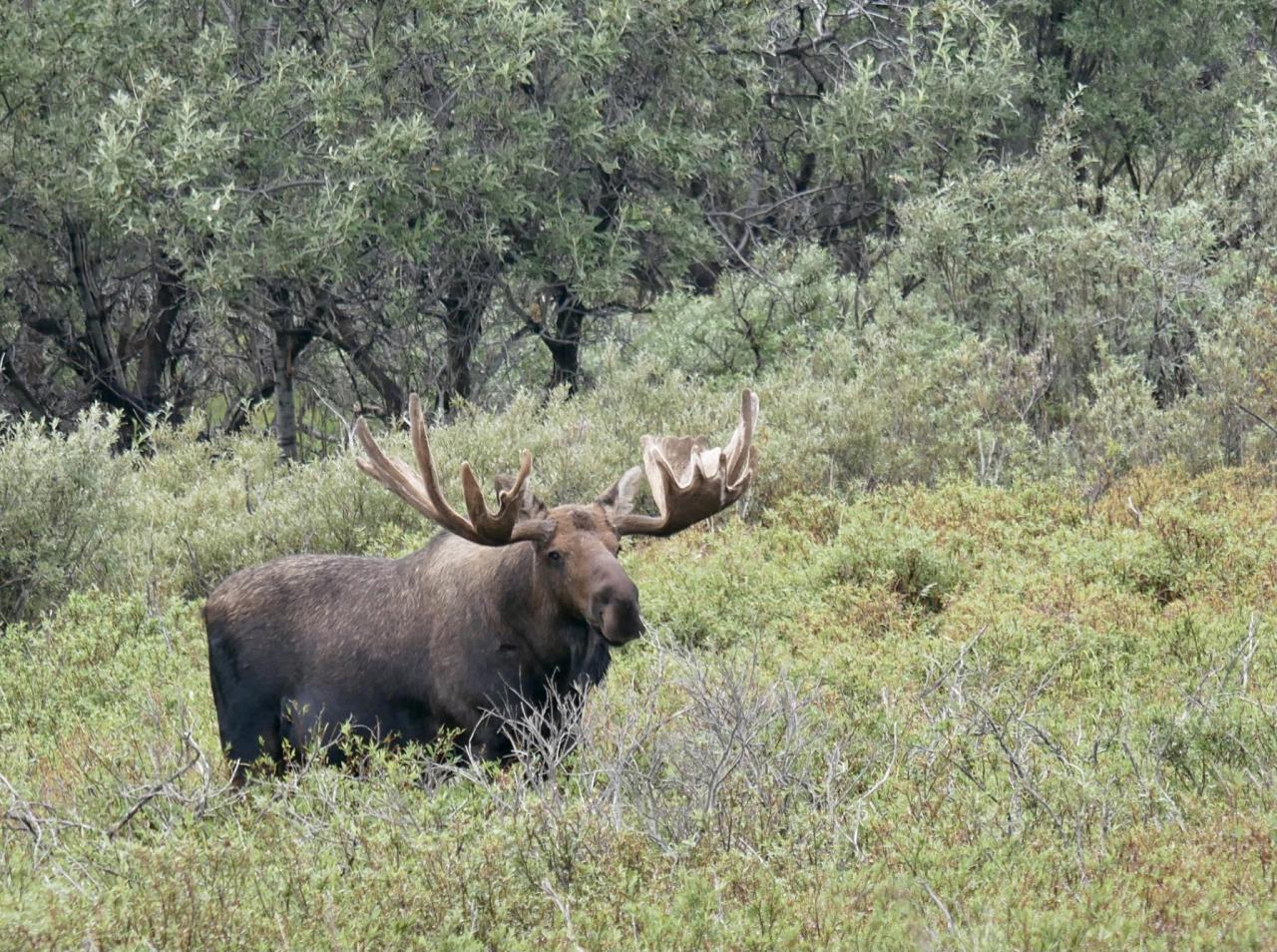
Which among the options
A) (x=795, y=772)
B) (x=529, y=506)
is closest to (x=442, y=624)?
(x=529, y=506)

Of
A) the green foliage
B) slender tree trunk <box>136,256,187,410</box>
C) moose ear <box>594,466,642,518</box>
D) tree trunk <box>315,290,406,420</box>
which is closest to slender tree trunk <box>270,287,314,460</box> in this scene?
tree trunk <box>315,290,406,420</box>

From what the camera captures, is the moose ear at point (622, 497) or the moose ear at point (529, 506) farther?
the moose ear at point (622, 497)

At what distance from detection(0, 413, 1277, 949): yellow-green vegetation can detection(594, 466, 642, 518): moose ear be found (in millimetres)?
489

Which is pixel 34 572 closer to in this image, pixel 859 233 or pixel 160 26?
pixel 160 26

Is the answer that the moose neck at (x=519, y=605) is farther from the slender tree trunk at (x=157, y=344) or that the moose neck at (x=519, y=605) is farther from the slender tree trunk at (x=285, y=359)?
the slender tree trunk at (x=157, y=344)

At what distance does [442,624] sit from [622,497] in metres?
0.83

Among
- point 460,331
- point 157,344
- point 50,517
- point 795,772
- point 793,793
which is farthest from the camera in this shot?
point 157,344

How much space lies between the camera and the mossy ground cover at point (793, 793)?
4.83 meters

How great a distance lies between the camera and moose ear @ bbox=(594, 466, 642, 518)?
22.2 feet

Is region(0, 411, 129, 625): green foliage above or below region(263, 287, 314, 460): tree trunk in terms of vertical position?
above

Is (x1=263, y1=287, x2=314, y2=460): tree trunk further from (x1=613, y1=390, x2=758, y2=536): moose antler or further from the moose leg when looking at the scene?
(x1=613, y1=390, x2=758, y2=536): moose antler

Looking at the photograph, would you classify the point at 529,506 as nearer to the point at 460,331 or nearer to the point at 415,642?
the point at 415,642

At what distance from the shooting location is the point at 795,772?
607cm

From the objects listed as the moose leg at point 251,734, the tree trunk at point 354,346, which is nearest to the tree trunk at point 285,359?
the tree trunk at point 354,346
